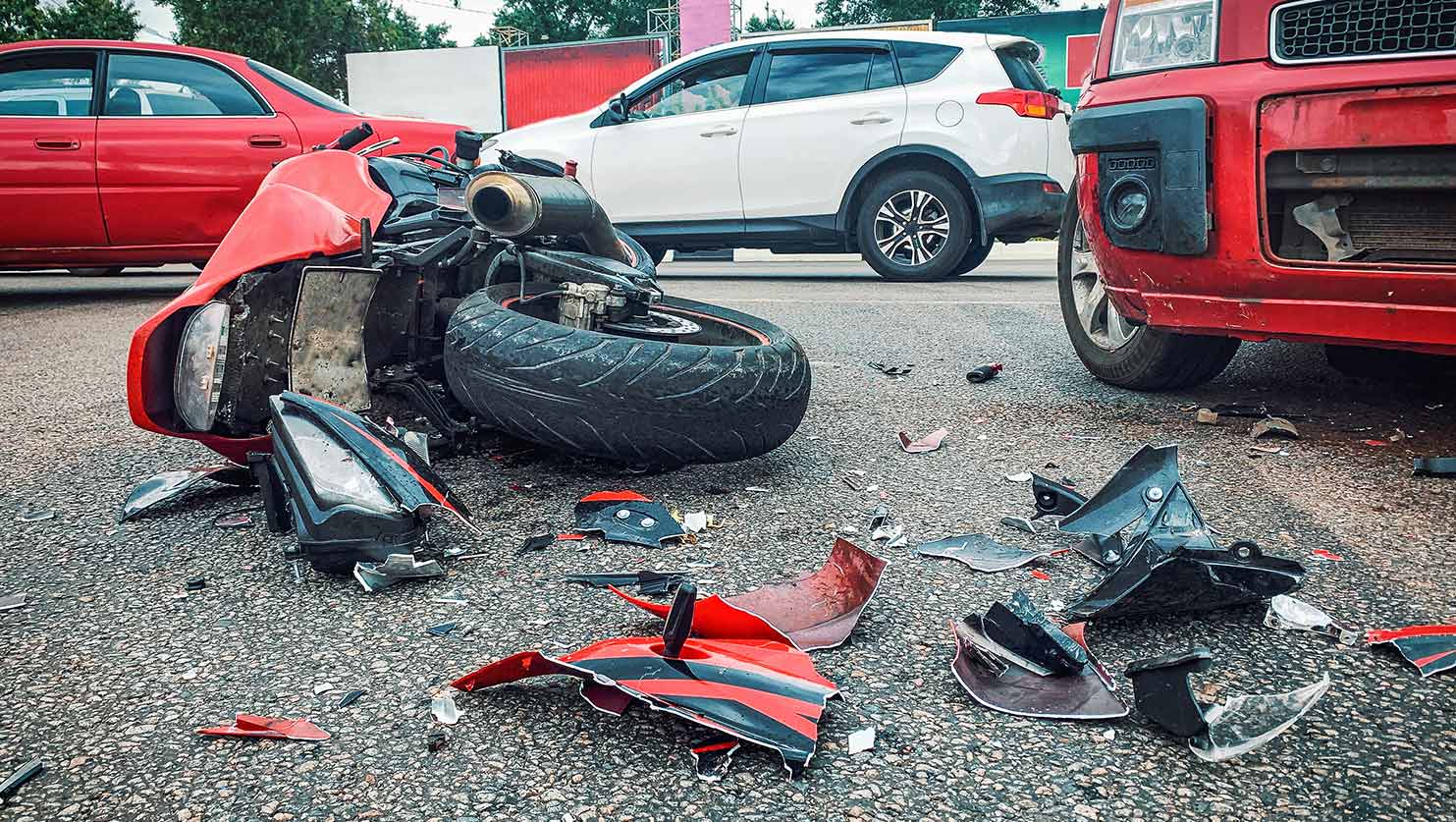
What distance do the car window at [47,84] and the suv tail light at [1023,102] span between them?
5.76 meters

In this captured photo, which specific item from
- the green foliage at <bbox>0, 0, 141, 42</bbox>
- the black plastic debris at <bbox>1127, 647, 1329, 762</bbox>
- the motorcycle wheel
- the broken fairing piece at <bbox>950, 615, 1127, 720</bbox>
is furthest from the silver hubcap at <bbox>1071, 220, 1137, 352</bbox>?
the green foliage at <bbox>0, 0, 141, 42</bbox>

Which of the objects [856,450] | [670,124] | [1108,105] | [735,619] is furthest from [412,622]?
[670,124]

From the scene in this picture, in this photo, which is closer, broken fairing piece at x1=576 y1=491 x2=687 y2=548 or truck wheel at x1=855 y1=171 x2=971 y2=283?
broken fairing piece at x1=576 y1=491 x2=687 y2=548

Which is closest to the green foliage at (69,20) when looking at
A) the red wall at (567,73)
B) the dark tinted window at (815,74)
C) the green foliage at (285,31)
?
the green foliage at (285,31)

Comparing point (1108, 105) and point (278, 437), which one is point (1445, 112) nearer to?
point (1108, 105)

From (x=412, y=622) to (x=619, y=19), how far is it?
60.5 metres

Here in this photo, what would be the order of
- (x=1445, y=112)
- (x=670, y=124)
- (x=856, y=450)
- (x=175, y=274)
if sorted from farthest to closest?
(x=175, y=274) < (x=670, y=124) < (x=856, y=450) < (x=1445, y=112)

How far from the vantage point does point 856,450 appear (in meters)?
3.19

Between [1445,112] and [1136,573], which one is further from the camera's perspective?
[1445,112]

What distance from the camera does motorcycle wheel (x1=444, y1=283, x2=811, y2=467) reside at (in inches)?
102

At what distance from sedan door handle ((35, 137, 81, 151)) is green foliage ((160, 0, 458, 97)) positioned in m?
29.8

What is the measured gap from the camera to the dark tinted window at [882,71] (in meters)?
7.94

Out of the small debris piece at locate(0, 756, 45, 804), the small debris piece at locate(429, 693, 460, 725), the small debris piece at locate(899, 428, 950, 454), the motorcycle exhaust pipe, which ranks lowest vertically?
the small debris piece at locate(899, 428, 950, 454)

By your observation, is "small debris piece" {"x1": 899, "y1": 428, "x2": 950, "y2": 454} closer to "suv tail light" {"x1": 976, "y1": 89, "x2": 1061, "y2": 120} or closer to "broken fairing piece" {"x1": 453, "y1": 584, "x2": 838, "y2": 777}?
"broken fairing piece" {"x1": 453, "y1": 584, "x2": 838, "y2": 777}
